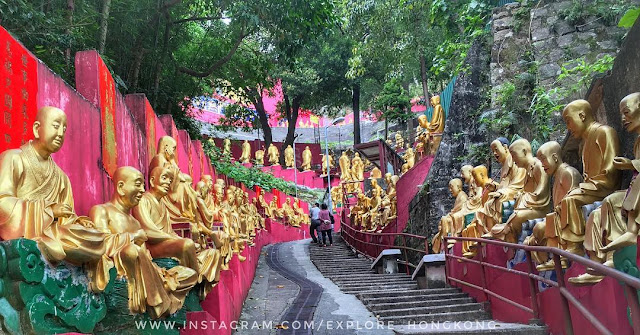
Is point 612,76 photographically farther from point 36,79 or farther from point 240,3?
point 240,3

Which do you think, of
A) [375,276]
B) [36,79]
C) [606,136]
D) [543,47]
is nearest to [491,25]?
[543,47]

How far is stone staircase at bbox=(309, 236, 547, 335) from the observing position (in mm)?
5414

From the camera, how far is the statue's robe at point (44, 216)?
11.8 feet

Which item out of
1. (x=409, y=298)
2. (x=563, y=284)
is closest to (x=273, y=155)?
(x=409, y=298)

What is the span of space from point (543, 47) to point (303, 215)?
18291mm

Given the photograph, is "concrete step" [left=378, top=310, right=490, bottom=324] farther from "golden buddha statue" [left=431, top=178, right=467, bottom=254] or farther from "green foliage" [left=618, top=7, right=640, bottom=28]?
"green foliage" [left=618, top=7, right=640, bottom=28]

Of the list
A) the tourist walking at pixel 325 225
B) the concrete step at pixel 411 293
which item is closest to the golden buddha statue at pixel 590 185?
the concrete step at pixel 411 293

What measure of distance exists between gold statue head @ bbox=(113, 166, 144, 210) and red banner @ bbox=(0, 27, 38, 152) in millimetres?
802

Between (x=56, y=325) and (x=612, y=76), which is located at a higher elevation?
(x=612, y=76)

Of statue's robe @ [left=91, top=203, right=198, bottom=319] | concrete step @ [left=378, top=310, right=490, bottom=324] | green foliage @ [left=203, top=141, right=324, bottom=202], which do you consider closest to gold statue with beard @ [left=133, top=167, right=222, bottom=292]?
statue's robe @ [left=91, top=203, right=198, bottom=319]

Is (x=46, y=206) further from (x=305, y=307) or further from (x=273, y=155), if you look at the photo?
(x=273, y=155)

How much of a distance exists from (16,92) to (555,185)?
15.1 ft

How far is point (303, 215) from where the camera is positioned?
2916 cm

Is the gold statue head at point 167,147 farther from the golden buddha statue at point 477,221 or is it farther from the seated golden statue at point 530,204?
the golden buddha statue at point 477,221
